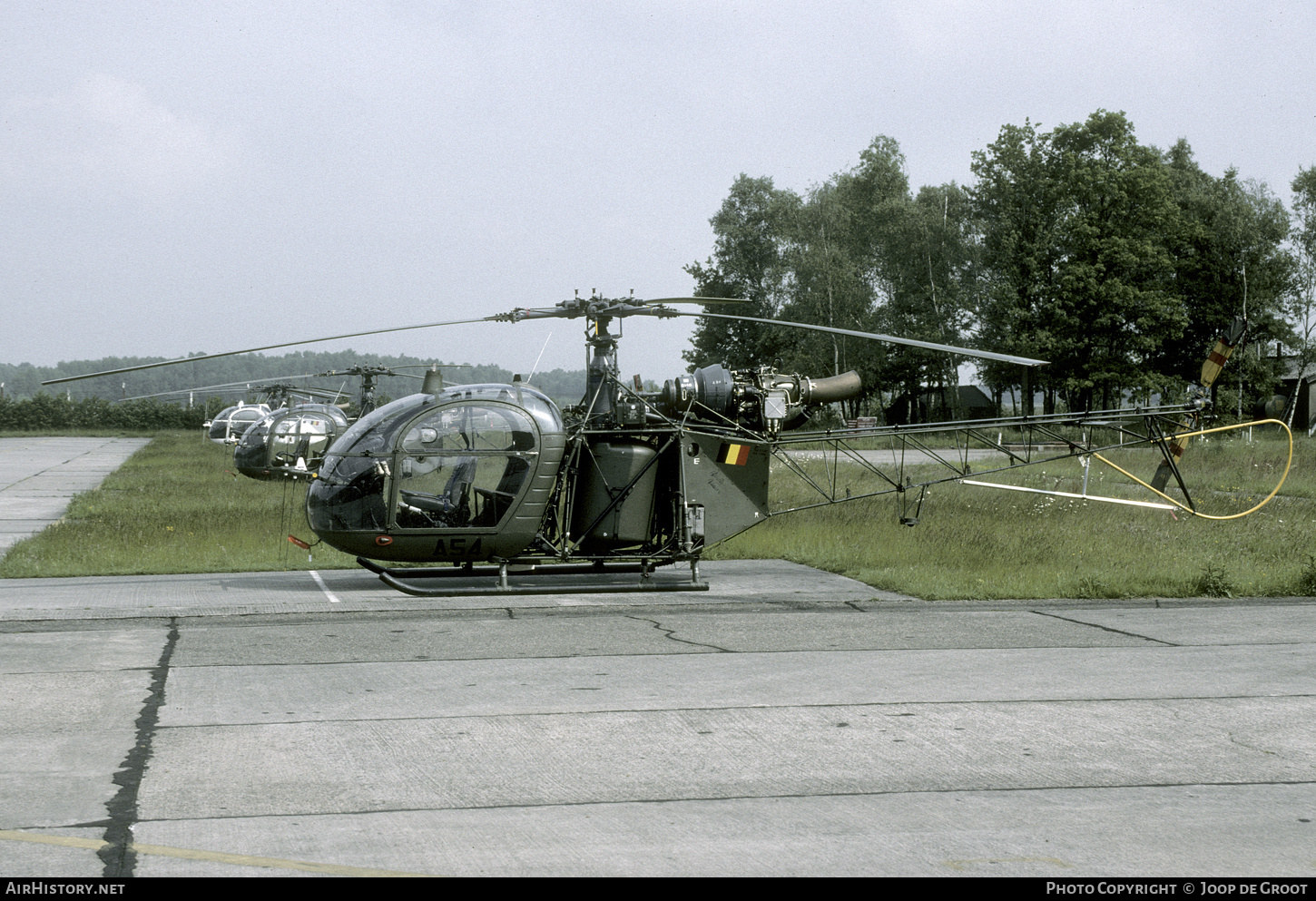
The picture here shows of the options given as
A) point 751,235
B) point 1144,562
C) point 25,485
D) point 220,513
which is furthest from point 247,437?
point 751,235

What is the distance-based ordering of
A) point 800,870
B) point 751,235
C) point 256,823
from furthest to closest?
point 751,235
point 256,823
point 800,870

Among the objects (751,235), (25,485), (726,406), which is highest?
(751,235)

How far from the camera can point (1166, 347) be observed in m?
53.5

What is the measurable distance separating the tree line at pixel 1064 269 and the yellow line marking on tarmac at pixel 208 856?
47.5m

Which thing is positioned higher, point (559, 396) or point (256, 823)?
point (559, 396)

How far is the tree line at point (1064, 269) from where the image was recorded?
48969 millimetres

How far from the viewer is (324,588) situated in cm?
1203

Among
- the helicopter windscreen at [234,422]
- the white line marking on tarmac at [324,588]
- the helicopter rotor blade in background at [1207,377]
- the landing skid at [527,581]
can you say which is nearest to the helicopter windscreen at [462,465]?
the landing skid at [527,581]

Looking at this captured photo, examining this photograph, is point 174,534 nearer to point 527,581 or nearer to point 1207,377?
point 527,581

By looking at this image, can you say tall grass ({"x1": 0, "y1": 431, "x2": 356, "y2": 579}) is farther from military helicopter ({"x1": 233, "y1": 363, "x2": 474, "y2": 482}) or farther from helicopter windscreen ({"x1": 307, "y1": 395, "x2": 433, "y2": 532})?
helicopter windscreen ({"x1": 307, "y1": 395, "x2": 433, "y2": 532})

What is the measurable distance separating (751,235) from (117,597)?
5416cm

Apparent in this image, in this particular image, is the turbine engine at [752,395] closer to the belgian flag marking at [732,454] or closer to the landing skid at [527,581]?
the belgian flag marking at [732,454]

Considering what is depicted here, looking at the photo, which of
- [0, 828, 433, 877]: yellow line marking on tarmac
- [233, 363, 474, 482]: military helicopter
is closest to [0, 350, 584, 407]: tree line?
[233, 363, 474, 482]: military helicopter

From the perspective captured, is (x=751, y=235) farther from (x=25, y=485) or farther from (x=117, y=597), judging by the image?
(x=117, y=597)
